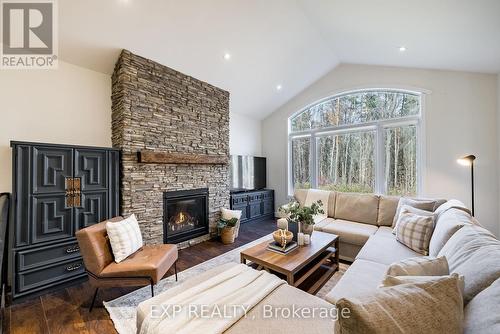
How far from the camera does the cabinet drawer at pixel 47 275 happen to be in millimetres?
2193

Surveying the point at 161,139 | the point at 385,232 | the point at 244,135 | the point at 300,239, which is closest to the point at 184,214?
the point at 161,139

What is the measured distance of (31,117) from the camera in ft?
8.64

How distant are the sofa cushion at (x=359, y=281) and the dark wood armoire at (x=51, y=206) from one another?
279 cm

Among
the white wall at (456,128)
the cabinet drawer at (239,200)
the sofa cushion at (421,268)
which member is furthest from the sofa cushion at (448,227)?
the cabinet drawer at (239,200)

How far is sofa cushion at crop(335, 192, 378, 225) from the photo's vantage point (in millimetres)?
3566

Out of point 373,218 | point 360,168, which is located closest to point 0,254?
point 373,218

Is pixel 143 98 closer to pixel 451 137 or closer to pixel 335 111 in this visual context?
pixel 335 111

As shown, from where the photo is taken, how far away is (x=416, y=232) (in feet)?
7.88

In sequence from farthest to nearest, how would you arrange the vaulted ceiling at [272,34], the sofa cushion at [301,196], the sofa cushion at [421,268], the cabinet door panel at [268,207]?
the cabinet door panel at [268,207], the sofa cushion at [301,196], the vaulted ceiling at [272,34], the sofa cushion at [421,268]

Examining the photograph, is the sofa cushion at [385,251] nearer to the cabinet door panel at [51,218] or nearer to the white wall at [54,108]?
the cabinet door panel at [51,218]

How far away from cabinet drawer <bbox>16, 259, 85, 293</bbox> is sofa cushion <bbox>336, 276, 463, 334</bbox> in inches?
119

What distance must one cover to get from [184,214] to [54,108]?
7.69 feet

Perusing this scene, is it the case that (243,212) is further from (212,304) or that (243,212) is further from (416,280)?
(416,280)

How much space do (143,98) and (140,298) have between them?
2.58m
